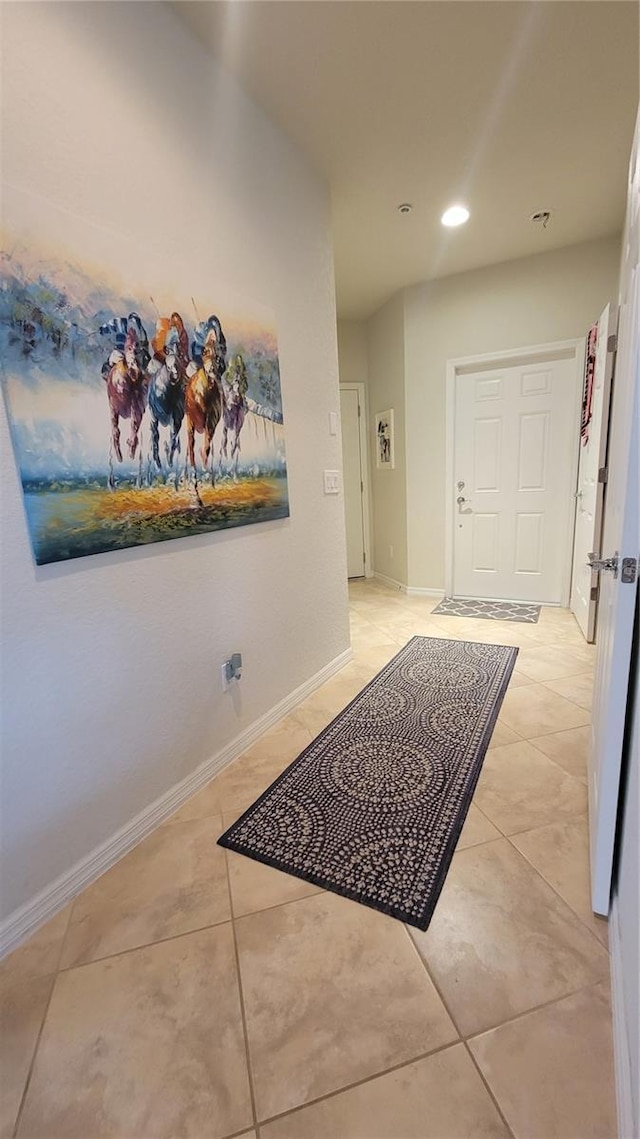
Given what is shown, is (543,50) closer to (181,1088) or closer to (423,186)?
(423,186)

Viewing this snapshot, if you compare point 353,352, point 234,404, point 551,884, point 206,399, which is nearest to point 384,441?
point 353,352

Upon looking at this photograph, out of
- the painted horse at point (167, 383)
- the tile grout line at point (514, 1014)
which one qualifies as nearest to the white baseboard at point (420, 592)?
the painted horse at point (167, 383)

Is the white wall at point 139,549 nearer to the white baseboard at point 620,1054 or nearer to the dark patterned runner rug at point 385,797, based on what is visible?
the dark patterned runner rug at point 385,797

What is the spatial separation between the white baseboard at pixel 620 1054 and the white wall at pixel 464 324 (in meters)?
3.19

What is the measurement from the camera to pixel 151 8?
1412 mm

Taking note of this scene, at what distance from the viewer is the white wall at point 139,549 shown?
1.14 meters

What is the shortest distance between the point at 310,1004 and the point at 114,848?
746mm

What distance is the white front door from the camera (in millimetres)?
3412

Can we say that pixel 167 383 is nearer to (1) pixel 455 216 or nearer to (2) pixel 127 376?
(2) pixel 127 376

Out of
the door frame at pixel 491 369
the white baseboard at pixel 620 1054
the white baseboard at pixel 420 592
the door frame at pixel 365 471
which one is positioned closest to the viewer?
the white baseboard at pixel 620 1054

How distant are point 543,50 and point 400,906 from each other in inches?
116

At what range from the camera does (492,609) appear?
369 centimetres

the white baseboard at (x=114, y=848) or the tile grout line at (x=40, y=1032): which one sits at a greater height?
the white baseboard at (x=114, y=848)

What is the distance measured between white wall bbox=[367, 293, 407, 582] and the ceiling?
110 cm
